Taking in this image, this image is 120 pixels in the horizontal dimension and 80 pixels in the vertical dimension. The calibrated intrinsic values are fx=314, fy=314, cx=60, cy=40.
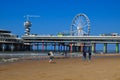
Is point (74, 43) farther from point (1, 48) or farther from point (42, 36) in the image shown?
point (1, 48)

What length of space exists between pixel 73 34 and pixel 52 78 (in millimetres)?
133773

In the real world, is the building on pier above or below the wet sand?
above

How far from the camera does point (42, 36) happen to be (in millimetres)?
150375

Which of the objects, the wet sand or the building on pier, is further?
the building on pier

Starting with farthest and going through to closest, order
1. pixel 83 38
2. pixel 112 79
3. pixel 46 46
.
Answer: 1. pixel 46 46
2. pixel 83 38
3. pixel 112 79

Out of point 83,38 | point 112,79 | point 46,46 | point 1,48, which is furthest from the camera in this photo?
point 46,46

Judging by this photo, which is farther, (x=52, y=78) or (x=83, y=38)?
(x=83, y=38)

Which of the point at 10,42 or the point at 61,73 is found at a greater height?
the point at 10,42

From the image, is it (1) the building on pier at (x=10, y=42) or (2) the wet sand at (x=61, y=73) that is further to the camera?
(1) the building on pier at (x=10, y=42)

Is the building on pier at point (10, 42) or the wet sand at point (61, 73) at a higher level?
the building on pier at point (10, 42)

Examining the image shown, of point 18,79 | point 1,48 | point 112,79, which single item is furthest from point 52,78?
point 1,48

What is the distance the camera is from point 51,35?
152375mm

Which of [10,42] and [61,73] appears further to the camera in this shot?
[10,42]

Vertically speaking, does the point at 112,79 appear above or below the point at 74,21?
below
